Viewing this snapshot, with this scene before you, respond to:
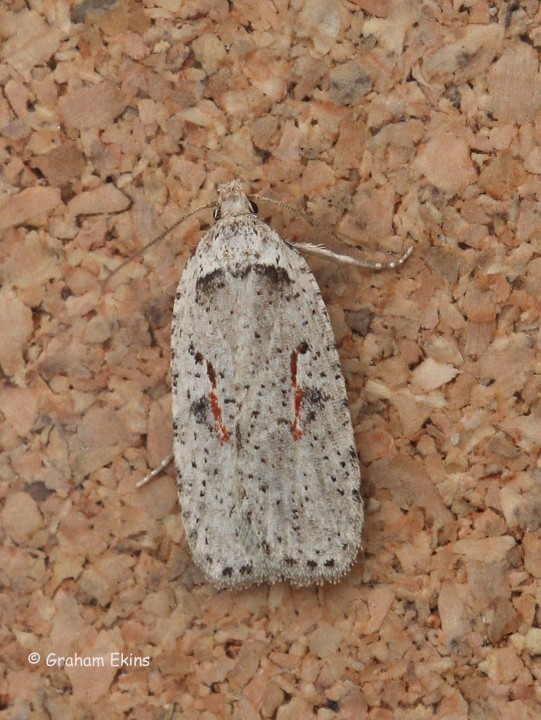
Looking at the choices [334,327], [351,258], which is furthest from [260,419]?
[351,258]

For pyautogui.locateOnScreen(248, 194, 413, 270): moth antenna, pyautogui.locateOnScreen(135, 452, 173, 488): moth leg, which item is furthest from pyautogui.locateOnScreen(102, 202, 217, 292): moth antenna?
pyautogui.locateOnScreen(135, 452, 173, 488): moth leg

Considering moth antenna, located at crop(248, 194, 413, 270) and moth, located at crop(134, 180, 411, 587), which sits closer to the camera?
moth, located at crop(134, 180, 411, 587)

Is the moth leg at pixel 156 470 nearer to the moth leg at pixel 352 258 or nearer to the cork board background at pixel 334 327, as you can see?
the cork board background at pixel 334 327

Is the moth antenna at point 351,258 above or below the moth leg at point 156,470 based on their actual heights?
above

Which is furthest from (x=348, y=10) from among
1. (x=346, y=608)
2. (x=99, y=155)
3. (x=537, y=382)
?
(x=346, y=608)

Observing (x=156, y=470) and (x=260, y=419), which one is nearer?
(x=260, y=419)

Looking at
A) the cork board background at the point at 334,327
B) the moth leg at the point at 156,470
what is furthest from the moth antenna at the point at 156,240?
the moth leg at the point at 156,470

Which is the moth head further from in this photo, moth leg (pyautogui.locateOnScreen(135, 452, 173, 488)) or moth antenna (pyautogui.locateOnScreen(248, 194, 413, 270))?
moth leg (pyautogui.locateOnScreen(135, 452, 173, 488))

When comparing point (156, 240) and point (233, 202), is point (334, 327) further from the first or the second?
point (156, 240)
